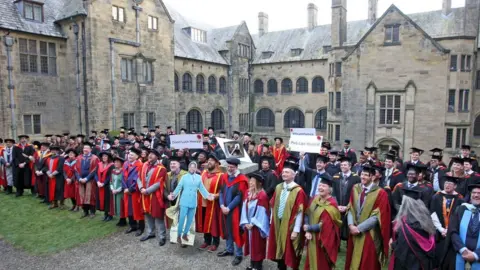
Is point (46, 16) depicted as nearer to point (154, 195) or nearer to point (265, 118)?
point (154, 195)

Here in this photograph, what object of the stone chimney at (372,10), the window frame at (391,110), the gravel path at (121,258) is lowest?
the gravel path at (121,258)

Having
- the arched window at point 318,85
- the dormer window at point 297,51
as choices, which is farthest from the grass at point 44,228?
the dormer window at point 297,51

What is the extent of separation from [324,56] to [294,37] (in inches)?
199

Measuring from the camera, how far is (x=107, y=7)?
20.2 metres

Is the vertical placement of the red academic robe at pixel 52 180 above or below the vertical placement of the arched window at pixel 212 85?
below

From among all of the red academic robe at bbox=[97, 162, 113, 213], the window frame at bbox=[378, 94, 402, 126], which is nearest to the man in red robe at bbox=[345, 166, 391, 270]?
the red academic robe at bbox=[97, 162, 113, 213]

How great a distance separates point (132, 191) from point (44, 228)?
2.89 m

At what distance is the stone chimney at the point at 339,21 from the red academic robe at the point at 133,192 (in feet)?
75.4

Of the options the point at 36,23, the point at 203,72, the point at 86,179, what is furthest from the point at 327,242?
the point at 203,72

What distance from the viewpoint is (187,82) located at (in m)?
28.1

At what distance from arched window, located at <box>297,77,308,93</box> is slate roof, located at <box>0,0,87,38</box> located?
19709 millimetres

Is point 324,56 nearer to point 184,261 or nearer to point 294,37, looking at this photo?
point 294,37

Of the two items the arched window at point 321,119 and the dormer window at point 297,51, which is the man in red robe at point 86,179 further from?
the dormer window at point 297,51

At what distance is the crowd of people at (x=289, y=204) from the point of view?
16.7 feet
